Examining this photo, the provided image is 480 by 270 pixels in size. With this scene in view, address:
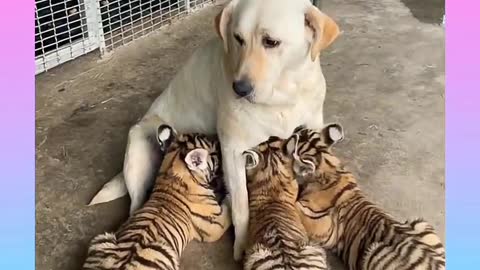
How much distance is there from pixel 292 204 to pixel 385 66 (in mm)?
1549

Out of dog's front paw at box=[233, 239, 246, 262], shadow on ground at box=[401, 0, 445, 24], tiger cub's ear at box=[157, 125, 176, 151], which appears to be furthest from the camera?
shadow on ground at box=[401, 0, 445, 24]

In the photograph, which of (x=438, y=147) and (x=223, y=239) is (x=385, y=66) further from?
(x=223, y=239)

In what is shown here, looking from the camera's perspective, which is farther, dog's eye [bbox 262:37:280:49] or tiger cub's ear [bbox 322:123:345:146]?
tiger cub's ear [bbox 322:123:345:146]

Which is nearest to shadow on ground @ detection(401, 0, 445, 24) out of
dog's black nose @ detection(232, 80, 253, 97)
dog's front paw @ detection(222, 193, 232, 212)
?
dog's front paw @ detection(222, 193, 232, 212)

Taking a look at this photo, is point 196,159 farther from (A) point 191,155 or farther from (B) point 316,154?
(B) point 316,154

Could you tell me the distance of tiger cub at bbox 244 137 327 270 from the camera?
2107 millimetres

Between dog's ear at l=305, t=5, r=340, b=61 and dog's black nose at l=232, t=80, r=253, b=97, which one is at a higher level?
dog's ear at l=305, t=5, r=340, b=61

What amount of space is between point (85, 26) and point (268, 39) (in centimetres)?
188

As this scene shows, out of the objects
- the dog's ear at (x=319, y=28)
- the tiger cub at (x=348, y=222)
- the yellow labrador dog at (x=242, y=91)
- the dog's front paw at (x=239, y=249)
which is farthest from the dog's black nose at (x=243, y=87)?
the dog's front paw at (x=239, y=249)

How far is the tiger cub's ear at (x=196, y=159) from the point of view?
243 centimetres

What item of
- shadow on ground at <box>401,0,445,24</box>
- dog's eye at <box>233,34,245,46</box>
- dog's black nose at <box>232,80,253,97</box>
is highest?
dog's eye at <box>233,34,245,46</box>

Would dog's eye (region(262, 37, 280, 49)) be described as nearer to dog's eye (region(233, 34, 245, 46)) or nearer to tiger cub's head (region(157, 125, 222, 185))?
dog's eye (region(233, 34, 245, 46))

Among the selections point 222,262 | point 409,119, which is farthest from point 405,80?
point 222,262

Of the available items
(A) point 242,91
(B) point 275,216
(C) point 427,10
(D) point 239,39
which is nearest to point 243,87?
(A) point 242,91
